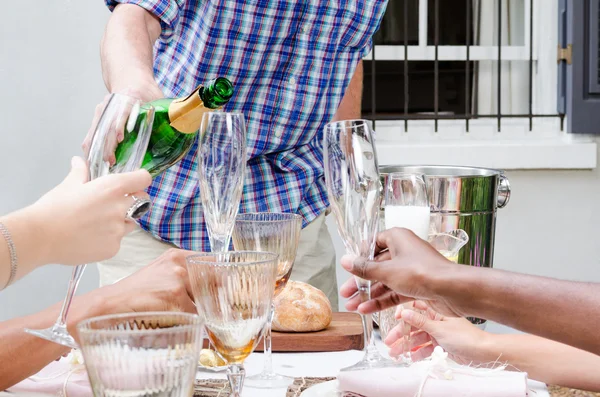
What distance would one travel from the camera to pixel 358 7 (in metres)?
1.66

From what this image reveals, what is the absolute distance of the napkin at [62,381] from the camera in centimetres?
87

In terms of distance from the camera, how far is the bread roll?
3.88 ft

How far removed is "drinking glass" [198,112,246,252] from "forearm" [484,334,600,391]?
0.40 meters

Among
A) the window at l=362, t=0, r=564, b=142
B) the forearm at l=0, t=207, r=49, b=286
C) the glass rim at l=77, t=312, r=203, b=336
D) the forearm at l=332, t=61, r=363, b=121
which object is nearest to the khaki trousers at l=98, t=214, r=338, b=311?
the forearm at l=332, t=61, r=363, b=121

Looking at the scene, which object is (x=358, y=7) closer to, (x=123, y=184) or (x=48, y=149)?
(x=123, y=184)

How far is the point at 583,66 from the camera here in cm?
275

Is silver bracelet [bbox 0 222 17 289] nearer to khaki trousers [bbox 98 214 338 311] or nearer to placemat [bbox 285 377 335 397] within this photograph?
placemat [bbox 285 377 335 397]

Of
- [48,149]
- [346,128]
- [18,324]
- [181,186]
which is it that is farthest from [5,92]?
[346,128]

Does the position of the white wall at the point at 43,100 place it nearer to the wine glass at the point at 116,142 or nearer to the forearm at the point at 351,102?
the forearm at the point at 351,102

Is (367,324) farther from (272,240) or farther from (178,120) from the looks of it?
(178,120)

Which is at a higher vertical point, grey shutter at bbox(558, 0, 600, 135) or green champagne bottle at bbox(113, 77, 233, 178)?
grey shutter at bbox(558, 0, 600, 135)

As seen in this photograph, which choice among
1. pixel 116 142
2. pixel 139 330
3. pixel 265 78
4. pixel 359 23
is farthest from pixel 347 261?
pixel 359 23

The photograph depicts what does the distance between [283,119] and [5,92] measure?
1397 mm

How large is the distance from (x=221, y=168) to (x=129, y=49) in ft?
1.60
